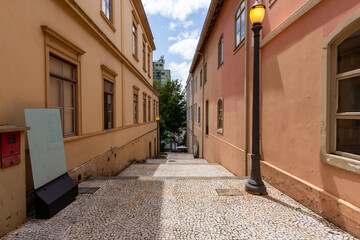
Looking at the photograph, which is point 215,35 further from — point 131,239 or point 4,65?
point 131,239

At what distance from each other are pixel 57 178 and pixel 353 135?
517 centimetres

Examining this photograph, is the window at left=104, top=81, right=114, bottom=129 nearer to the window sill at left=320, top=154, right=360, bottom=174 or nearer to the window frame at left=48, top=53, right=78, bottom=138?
the window frame at left=48, top=53, right=78, bottom=138

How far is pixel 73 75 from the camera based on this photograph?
5.10 m

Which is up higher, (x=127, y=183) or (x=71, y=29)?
(x=71, y=29)

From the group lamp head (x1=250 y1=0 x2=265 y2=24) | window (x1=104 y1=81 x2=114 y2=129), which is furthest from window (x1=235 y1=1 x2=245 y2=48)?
window (x1=104 y1=81 x2=114 y2=129)

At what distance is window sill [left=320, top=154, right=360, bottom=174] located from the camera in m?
2.63

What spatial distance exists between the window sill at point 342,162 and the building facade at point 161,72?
8254 centimetres

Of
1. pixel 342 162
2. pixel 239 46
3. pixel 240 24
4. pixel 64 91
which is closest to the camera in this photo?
pixel 342 162

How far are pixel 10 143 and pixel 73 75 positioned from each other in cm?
290

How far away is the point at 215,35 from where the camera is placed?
11656mm

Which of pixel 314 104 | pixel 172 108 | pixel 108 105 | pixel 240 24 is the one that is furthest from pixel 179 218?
pixel 172 108

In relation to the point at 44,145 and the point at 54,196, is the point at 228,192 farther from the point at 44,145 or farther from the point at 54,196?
the point at 44,145

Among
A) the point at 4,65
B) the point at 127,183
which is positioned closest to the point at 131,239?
the point at 127,183

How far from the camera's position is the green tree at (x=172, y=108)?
103 feet
